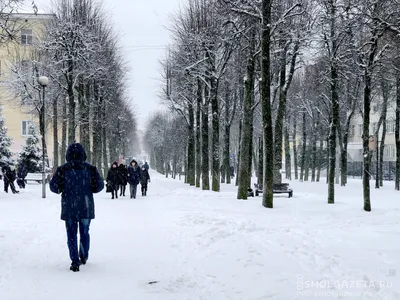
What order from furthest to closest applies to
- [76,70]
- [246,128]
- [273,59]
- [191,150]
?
1. [191,150]
2. [76,70]
3. [273,59]
4. [246,128]

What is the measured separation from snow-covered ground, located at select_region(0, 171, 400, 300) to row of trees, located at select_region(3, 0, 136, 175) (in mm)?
15926

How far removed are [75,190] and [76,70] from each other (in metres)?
21.3

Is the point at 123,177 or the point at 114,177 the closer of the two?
the point at 114,177

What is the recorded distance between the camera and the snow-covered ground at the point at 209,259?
225 inches

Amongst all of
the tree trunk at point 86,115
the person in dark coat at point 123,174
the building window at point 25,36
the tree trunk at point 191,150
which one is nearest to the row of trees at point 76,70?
the tree trunk at point 86,115

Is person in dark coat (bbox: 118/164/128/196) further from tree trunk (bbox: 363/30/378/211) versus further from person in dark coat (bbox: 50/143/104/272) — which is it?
person in dark coat (bbox: 50/143/104/272)

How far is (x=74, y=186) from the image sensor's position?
23.0 ft

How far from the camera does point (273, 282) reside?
6043mm

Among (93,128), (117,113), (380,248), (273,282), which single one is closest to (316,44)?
(380,248)

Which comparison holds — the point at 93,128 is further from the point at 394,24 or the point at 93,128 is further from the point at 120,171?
the point at 394,24

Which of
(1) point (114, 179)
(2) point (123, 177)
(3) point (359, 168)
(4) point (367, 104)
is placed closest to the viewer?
(4) point (367, 104)

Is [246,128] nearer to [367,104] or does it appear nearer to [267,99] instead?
[267,99]

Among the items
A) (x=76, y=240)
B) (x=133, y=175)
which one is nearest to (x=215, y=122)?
(x=133, y=175)

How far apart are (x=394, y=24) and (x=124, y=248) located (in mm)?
9359
